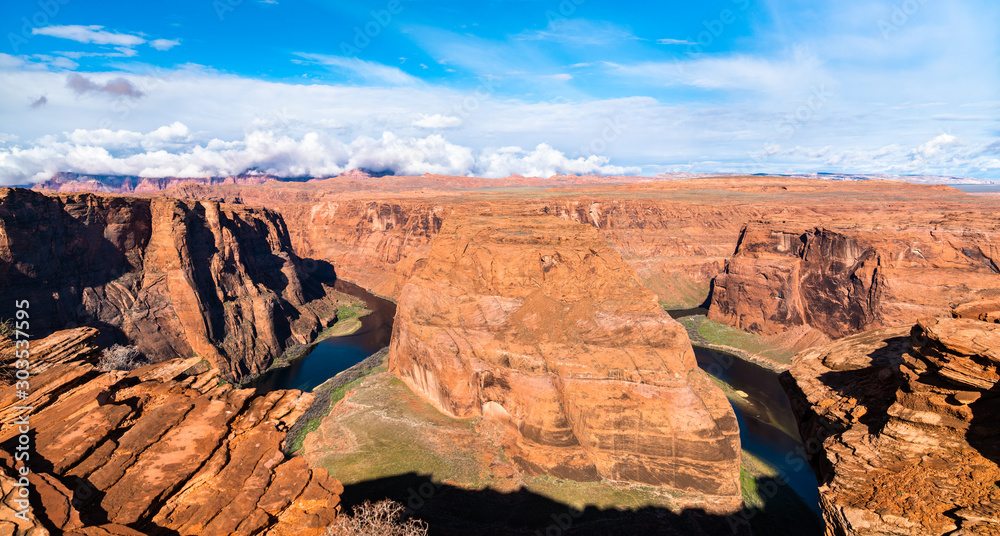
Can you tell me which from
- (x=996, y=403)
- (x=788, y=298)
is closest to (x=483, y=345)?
(x=996, y=403)

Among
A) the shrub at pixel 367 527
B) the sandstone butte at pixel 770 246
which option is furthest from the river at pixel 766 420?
the shrub at pixel 367 527

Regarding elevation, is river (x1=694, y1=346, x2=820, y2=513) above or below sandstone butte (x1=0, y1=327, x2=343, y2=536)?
below

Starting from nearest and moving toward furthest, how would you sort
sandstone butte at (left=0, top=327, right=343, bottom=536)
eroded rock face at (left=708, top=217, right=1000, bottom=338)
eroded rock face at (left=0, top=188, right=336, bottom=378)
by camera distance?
sandstone butte at (left=0, top=327, right=343, bottom=536) → eroded rock face at (left=0, top=188, right=336, bottom=378) → eroded rock face at (left=708, top=217, right=1000, bottom=338)

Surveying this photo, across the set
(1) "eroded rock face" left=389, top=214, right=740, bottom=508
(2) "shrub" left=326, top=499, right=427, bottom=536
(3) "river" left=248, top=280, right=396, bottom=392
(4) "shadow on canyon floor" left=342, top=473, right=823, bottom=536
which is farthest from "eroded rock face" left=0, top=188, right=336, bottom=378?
(2) "shrub" left=326, top=499, right=427, bottom=536

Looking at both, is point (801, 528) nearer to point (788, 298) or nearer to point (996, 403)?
point (996, 403)

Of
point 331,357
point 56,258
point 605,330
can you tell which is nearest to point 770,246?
point 605,330

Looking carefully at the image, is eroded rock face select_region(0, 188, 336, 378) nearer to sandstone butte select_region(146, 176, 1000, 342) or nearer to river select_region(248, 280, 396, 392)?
river select_region(248, 280, 396, 392)
